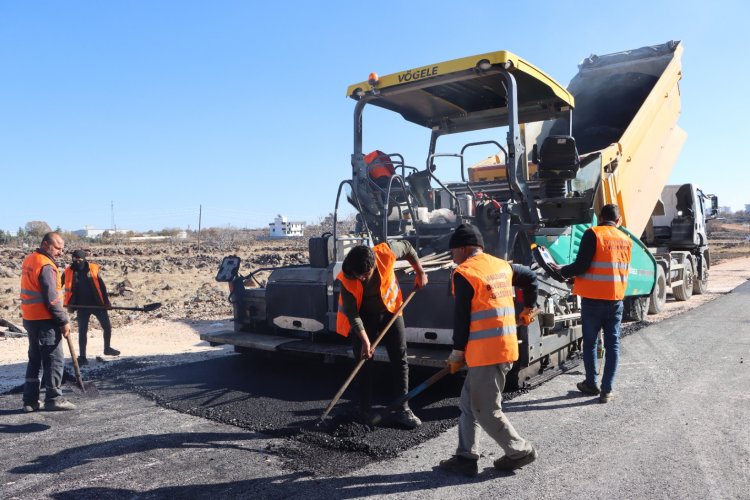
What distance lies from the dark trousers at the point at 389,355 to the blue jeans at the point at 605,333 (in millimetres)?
1558

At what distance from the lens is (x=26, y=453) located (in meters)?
3.76

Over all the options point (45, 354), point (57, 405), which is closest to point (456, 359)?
point (57, 405)

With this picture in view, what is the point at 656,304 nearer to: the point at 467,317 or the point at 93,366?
the point at 467,317

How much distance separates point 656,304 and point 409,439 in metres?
6.93

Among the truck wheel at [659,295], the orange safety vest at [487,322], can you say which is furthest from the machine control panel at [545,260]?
the truck wheel at [659,295]

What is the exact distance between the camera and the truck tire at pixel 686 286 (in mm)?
10750

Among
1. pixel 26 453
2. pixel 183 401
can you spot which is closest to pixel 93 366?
pixel 183 401

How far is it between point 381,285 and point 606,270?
1831 mm

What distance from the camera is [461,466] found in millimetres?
3182

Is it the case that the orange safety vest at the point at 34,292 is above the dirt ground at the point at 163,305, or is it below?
above

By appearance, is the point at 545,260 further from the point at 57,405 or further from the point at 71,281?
the point at 71,281

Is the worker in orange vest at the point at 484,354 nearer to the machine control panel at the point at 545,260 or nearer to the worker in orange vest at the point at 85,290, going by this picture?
the machine control panel at the point at 545,260

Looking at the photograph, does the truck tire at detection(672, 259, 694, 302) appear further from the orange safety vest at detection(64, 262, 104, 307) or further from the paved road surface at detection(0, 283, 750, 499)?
the orange safety vest at detection(64, 262, 104, 307)

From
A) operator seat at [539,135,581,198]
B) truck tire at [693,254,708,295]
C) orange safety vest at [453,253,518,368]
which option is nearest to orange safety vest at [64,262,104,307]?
operator seat at [539,135,581,198]
